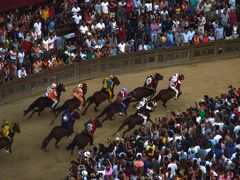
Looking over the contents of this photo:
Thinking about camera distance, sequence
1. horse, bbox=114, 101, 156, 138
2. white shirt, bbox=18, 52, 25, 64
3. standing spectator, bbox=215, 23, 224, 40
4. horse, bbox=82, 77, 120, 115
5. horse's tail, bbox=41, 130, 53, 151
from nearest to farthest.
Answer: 1. horse's tail, bbox=41, 130, 53, 151
2. horse, bbox=114, 101, 156, 138
3. horse, bbox=82, 77, 120, 115
4. white shirt, bbox=18, 52, 25, 64
5. standing spectator, bbox=215, 23, 224, 40

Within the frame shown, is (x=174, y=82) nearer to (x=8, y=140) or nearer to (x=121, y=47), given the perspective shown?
(x=121, y=47)

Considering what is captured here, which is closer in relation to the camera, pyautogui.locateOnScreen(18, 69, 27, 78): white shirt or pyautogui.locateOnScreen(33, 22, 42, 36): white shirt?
pyautogui.locateOnScreen(18, 69, 27, 78): white shirt

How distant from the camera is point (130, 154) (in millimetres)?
25250

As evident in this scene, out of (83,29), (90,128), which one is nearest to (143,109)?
(90,128)

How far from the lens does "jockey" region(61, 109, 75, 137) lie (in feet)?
93.7

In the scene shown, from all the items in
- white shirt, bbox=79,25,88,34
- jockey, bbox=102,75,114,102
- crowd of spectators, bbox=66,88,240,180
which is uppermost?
white shirt, bbox=79,25,88,34

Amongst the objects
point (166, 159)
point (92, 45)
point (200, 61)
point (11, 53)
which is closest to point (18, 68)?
point (11, 53)

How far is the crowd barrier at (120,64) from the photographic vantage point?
3341 centimetres

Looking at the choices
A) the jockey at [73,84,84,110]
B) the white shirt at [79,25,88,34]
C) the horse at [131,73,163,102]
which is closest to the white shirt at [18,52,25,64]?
the white shirt at [79,25,88,34]

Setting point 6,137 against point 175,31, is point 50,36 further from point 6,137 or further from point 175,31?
point 6,137

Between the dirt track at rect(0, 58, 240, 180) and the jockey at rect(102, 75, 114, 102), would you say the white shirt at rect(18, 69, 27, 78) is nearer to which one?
the dirt track at rect(0, 58, 240, 180)

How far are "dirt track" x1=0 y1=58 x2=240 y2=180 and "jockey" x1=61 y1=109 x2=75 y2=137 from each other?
876mm

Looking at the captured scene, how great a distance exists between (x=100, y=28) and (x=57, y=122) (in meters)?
6.82

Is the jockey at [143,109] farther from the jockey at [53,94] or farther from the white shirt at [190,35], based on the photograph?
the white shirt at [190,35]
